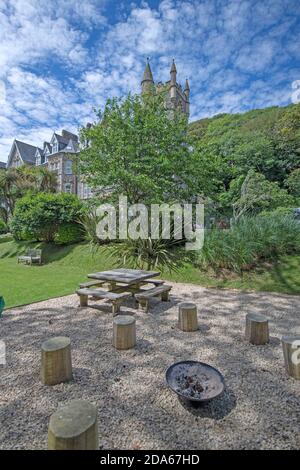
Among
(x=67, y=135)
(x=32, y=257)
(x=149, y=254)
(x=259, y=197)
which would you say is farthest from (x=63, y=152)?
(x=149, y=254)

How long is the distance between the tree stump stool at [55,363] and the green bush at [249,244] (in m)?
5.83

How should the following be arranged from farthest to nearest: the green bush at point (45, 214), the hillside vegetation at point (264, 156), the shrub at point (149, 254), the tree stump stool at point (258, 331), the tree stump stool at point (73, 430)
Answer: the hillside vegetation at point (264, 156)
the green bush at point (45, 214)
the shrub at point (149, 254)
the tree stump stool at point (258, 331)
the tree stump stool at point (73, 430)

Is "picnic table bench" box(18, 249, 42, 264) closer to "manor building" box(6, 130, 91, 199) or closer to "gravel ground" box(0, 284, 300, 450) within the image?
"gravel ground" box(0, 284, 300, 450)

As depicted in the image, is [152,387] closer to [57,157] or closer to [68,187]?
[68,187]

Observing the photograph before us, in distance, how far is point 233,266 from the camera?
7180 millimetres

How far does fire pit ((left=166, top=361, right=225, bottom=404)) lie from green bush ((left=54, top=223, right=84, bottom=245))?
34.4 feet

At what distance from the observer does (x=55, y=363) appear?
232 cm

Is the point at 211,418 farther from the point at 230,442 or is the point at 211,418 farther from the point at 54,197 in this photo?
the point at 54,197

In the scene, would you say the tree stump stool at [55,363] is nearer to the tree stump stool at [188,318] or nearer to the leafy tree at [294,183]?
the tree stump stool at [188,318]

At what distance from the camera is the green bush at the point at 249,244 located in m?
7.18

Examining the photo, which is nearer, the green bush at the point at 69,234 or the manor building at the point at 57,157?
the green bush at the point at 69,234

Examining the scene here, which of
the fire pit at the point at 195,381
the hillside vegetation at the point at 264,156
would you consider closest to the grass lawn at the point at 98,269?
the fire pit at the point at 195,381

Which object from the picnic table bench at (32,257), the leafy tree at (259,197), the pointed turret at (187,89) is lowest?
the picnic table bench at (32,257)
